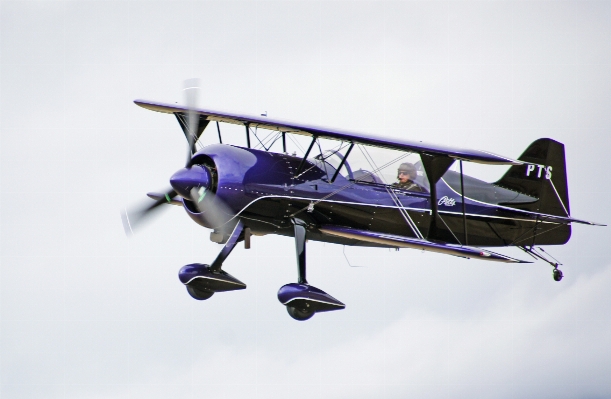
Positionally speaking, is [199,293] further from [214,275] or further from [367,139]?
[367,139]

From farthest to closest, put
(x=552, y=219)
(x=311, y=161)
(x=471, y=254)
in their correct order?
1. (x=552, y=219)
2. (x=311, y=161)
3. (x=471, y=254)

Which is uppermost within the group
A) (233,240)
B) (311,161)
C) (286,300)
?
(311,161)

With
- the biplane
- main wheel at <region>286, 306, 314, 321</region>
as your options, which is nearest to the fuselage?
the biplane

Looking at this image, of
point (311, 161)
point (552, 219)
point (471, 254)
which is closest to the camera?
point (471, 254)

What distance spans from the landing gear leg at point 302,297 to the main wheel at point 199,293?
4.94ft

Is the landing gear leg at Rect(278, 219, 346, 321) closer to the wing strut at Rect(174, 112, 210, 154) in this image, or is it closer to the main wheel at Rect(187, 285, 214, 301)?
the main wheel at Rect(187, 285, 214, 301)

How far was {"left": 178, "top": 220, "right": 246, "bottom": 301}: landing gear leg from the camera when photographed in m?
19.5

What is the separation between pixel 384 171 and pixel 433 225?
4.55 feet

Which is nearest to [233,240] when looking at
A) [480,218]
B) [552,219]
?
[480,218]

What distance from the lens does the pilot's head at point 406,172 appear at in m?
20.7

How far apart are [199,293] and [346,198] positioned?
3.25 meters

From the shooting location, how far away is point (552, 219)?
21.8 m

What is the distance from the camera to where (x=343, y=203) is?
20.2 meters

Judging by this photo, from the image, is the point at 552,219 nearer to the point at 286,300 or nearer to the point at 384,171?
the point at 384,171
